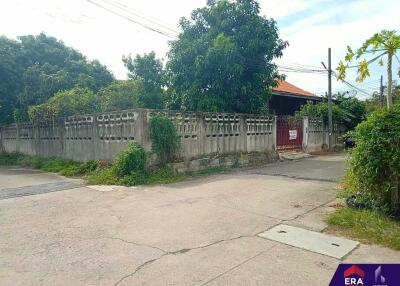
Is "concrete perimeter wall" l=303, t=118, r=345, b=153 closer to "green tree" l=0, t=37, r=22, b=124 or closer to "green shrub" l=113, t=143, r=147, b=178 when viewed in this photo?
"green shrub" l=113, t=143, r=147, b=178

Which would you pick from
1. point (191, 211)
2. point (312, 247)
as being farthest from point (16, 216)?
point (312, 247)

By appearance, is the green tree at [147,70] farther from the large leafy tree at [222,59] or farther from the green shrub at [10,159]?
the green shrub at [10,159]

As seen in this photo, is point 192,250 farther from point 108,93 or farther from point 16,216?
point 108,93

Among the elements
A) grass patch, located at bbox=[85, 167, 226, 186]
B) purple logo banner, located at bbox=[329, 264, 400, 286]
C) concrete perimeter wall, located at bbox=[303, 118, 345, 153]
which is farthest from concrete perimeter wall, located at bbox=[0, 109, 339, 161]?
purple logo banner, located at bbox=[329, 264, 400, 286]

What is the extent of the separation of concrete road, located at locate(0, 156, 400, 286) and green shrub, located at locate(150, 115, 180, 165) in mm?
1481

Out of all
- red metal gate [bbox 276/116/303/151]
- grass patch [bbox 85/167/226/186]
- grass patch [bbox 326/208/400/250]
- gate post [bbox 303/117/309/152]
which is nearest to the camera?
grass patch [bbox 326/208/400/250]

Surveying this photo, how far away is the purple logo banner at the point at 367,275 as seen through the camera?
10.0 ft

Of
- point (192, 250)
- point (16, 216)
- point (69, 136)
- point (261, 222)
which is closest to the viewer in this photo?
point (192, 250)

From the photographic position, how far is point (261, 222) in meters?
5.09

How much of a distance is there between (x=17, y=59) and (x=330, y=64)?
17845 mm

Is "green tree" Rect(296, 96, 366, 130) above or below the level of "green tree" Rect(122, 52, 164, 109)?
below

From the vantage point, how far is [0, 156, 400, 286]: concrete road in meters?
3.30

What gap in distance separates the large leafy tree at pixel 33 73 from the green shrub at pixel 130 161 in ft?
34.1

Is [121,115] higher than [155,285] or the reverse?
higher
